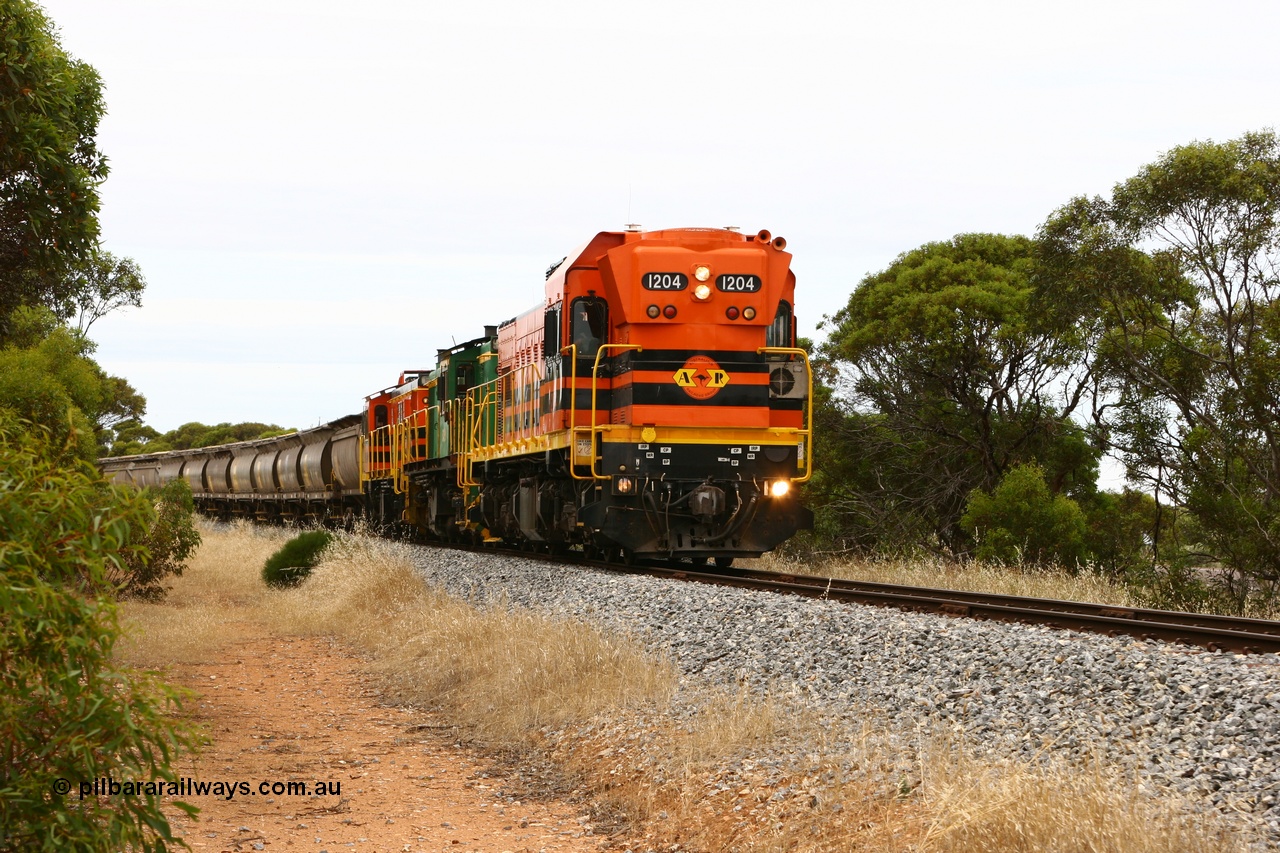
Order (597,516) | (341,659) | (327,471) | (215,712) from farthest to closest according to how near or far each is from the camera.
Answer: (327,471)
(597,516)
(341,659)
(215,712)

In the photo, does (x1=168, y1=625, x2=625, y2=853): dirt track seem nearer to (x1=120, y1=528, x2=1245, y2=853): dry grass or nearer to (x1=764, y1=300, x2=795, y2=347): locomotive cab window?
(x1=120, y1=528, x2=1245, y2=853): dry grass

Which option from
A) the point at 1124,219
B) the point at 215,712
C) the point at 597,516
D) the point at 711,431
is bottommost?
the point at 215,712

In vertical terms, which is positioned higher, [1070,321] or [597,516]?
[1070,321]

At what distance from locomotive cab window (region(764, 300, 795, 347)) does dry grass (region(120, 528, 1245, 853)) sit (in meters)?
4.81

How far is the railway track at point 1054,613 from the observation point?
328 inches

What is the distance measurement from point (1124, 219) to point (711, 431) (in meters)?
9.24

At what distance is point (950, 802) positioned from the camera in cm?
555

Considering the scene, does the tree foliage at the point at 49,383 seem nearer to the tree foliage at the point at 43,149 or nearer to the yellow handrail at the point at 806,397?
the tree foliage at the point at 43,149

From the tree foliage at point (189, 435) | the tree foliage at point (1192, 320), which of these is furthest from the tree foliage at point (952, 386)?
the tree foliage at point (189, 435)

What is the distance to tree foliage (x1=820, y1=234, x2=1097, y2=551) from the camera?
78.7 ft

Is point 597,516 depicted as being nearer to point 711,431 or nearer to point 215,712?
point 711,431

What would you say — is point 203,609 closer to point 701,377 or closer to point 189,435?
point 701,377

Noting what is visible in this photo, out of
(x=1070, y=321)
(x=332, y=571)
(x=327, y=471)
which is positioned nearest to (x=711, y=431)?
(x=332, y=571)

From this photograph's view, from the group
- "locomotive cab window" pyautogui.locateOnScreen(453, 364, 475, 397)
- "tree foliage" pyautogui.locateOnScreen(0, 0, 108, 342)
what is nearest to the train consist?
"tree foliage" pyautogui.locateOnScreen(0, 0, 108, 342)
